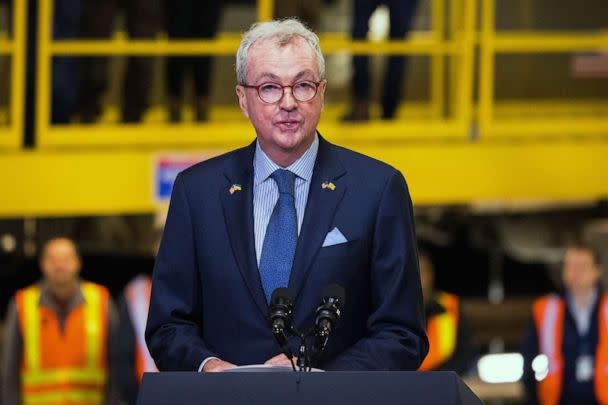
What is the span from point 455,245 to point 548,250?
1542 mm

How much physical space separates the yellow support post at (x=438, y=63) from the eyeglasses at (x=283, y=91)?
7.62 m

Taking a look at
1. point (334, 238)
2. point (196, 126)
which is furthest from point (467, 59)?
point (334, 238)

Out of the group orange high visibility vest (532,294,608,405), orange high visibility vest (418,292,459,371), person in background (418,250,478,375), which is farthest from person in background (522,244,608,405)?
orange high visibility vest (418,292,459,371)

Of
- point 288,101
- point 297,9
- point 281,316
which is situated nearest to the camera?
point 281,316

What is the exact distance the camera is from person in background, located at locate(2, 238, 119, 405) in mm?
8328

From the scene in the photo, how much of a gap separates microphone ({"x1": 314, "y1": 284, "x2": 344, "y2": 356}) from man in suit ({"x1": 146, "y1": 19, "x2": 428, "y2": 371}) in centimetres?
27

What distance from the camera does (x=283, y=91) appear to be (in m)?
3.51

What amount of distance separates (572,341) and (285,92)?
16.9 ft

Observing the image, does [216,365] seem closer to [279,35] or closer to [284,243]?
[284,243]

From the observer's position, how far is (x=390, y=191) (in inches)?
143

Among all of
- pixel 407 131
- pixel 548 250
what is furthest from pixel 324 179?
pixel 548 250

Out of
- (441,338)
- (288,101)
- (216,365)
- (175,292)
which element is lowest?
(441,338)

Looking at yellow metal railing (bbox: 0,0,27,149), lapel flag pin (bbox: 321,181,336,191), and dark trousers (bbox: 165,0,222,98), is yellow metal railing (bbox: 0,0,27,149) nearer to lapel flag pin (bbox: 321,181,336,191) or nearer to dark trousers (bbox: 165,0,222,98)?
dark trousers (bbox: 165,0,222,98)

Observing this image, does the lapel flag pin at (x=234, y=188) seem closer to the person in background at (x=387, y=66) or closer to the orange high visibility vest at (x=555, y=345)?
the orange high visibility vest at (x=555, y=345)
